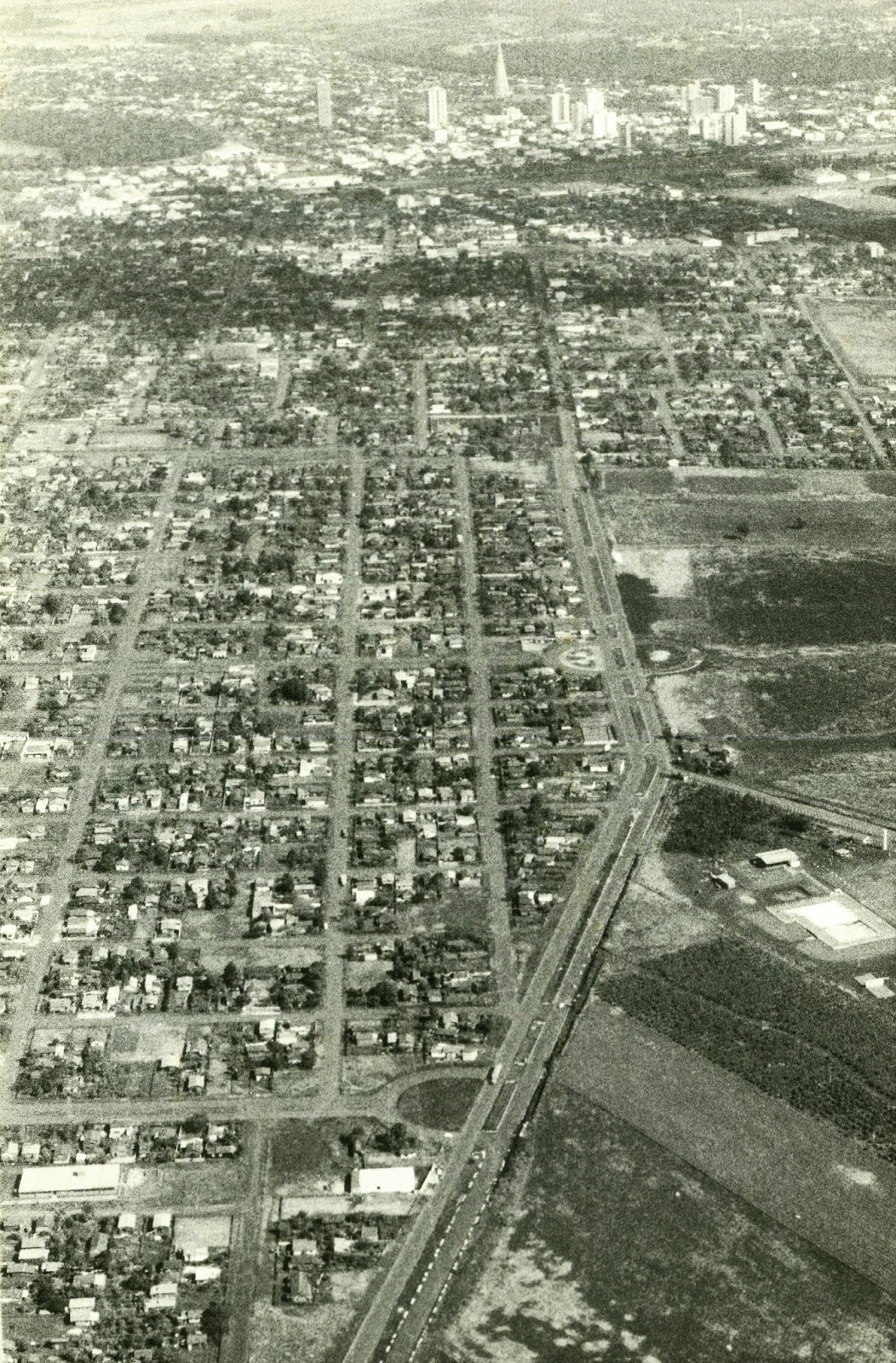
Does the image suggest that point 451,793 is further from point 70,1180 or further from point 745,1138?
point 70,1180

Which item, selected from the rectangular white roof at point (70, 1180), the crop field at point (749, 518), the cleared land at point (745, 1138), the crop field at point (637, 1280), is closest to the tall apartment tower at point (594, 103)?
the crop field at point (749, 518)

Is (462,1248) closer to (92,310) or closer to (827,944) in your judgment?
(827,944)

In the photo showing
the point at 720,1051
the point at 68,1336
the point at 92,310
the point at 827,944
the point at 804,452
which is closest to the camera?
the point at 68,1336

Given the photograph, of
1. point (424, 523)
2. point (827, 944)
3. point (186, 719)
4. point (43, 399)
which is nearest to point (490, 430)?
point (424, 523)

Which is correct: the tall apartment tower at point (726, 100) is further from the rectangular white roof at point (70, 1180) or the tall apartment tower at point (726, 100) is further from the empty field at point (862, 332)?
the rectangular white roof at point (70, 1180)

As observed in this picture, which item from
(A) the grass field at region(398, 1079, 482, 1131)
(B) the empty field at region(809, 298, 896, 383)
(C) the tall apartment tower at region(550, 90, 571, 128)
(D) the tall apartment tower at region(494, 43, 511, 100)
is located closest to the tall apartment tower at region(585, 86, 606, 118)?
(C) the tall apartment tower at region(550, 90, 571, 128)

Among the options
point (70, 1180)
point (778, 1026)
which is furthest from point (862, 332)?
point (70, 1180)
